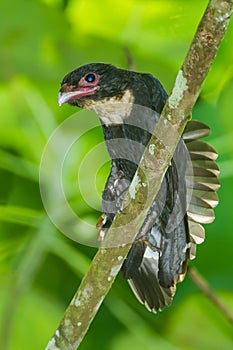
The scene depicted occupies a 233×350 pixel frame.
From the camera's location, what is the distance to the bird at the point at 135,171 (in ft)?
7.11

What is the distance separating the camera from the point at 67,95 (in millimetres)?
2158

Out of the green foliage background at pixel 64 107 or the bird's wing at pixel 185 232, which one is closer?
the bird's wing at pixel 185 232

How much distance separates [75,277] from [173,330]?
0.39 m

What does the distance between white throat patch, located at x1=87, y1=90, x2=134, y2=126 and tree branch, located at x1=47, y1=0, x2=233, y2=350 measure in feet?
Answer: 1.35

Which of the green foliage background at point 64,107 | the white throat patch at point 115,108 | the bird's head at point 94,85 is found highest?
the bird's head at point 94,85

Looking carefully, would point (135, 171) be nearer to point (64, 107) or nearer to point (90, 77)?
point (90, 77)

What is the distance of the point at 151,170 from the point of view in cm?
174

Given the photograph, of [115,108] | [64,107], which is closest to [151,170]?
[115,108]

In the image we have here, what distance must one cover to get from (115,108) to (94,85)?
0.24ft

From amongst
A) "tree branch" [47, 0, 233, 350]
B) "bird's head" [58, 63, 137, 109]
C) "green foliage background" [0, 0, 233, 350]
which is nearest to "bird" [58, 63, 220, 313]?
"bird's head" [58, 63, 137, 109]

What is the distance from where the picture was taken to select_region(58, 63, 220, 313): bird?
7.11 feet

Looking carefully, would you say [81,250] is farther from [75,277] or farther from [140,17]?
[140,17]

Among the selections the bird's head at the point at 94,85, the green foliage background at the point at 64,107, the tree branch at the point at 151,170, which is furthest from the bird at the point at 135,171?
the green foliage background at the point at 64,107

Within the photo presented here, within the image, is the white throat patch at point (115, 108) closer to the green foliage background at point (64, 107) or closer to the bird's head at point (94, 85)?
the bird's head at point (94, 85)
